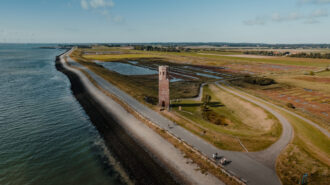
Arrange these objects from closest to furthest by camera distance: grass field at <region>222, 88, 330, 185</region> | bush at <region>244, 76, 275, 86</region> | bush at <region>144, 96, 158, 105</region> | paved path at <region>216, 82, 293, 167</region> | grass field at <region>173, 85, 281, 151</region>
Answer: grass field at <region>222, 88, 330, 185</region>, paved path at <region>216, 82, 293, 167</region>, grass field at <region>173, 85, 281, 151</region>, bush at <region>144, 96, 158, 105</region>, bush at <region>244, 76, 275, 86</region>

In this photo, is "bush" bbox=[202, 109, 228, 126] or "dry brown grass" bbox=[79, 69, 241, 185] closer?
"dry brown grass" bbox=[79, 69, 241, 185]

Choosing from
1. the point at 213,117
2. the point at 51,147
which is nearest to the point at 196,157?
the point at 213,117

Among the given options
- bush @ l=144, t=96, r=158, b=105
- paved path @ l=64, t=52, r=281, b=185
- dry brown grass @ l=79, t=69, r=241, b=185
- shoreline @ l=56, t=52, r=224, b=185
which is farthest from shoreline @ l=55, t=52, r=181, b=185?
bush @ l=144, t=96, r=158, b=105

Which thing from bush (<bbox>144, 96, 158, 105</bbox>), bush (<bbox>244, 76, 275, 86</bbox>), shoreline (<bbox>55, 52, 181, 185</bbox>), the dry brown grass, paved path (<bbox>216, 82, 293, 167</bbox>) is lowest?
shoreline (<bbox>55, 52, 181, 185</bbox>)

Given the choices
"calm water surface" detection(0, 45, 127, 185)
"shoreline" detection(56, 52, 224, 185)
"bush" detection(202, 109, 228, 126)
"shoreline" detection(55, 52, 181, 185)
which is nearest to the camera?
"shoreline" detection(56, 52, 224, 185)

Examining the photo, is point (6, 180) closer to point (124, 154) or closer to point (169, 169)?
point (124, 154)

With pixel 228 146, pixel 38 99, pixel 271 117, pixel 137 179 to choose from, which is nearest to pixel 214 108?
pixel 271 117

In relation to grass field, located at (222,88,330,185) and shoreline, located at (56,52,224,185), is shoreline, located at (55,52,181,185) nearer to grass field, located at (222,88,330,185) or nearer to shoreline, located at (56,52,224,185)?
shoreline, located at (56,52,224,185)
